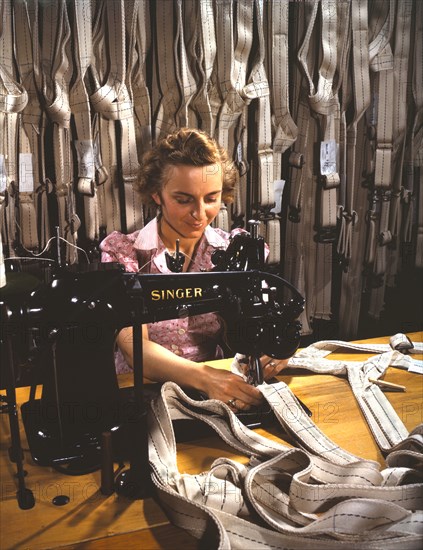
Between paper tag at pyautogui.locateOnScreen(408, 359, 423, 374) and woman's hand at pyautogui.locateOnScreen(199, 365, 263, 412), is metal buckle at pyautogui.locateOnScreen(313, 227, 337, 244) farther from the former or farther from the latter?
woman's hand at pyautogui.locateOnScreen(199, 365, 263, 412)

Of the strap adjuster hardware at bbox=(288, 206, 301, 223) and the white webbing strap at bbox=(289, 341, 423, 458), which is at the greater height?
the strap adjuster hardware at bbox=(288, 206, 301, 223)

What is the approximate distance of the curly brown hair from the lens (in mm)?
2146

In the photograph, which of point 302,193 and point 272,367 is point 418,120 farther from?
point 272,367

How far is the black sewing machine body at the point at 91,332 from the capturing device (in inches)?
49.3

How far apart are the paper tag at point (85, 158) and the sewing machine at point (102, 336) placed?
3.50 feet

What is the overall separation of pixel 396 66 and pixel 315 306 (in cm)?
125

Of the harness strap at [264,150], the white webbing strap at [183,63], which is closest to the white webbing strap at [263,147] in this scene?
the harness strap at [264,150]

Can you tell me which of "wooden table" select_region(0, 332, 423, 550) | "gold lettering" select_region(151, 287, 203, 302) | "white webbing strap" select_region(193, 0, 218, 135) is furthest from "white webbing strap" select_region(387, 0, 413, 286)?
"gold lettering" select_region(151, 287, 203, 302)

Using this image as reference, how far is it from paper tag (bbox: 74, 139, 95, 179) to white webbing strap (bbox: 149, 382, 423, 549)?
131cm

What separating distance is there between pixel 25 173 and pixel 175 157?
630 mm

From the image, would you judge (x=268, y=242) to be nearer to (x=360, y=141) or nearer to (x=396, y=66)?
(x=360, y=141)

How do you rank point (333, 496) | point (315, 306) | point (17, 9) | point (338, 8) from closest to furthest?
1. point (333, 496)
2. point (17, 9)
3. point (338, 8)
4. point (315, 306)

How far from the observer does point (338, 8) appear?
105 inches

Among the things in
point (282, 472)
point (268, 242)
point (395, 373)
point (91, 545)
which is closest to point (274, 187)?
point (268, 242)
